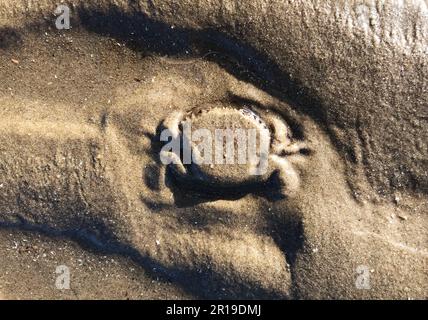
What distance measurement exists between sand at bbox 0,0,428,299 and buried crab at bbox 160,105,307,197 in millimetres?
24

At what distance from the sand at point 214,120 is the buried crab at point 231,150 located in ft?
0.08

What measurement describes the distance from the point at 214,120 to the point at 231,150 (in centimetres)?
20

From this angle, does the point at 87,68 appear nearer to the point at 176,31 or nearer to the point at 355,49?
the point at 176,31

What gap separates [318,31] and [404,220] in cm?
121

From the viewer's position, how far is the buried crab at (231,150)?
2.54m

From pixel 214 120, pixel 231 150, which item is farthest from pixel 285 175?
pixel 214 120

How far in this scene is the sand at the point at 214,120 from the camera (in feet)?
8.21

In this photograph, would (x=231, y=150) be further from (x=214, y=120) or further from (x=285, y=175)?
(x=285, y=175)

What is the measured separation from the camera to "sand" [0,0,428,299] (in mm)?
2502

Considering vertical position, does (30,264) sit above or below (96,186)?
below

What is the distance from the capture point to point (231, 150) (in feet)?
8.31

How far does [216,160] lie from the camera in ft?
8.34
